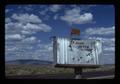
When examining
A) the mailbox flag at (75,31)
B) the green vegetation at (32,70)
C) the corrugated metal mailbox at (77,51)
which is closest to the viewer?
the green vegetation at (32,70)

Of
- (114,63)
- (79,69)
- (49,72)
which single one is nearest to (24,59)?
(49,72)

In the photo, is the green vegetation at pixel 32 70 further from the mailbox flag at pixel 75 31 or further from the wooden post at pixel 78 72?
the mailbox flag at pixel 75 31

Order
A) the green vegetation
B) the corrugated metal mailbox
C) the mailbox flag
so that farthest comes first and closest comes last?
the corrugated metal mailbox, the mailbox flag, the green vegetation

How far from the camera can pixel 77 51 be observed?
21.2ft

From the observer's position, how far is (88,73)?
6.30 meters

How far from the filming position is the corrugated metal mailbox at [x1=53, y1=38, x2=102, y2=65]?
6.33 m

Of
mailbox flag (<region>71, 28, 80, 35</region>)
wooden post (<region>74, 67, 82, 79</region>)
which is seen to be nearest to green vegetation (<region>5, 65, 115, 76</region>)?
wooden post (<region>74, 67, 82, 79</region>)

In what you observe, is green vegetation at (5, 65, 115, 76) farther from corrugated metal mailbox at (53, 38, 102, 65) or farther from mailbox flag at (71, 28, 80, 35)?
mailbox flag at (71, 28, 80, 35)

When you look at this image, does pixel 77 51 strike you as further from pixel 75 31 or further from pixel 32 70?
pixel 32 70

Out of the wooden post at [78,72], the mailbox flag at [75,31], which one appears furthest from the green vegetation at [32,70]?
the mailbox flag at [75,31]

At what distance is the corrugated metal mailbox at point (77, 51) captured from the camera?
20.8 feet

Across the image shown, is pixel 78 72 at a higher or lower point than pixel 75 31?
lower

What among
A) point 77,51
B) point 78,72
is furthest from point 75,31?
point 78,72
